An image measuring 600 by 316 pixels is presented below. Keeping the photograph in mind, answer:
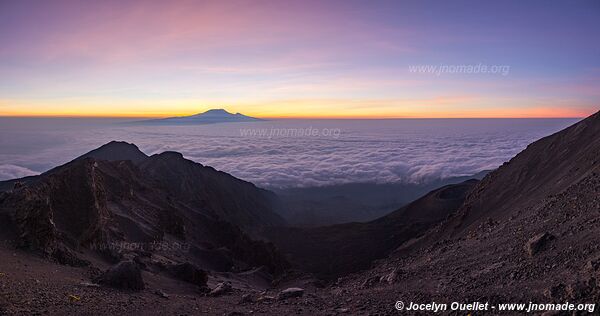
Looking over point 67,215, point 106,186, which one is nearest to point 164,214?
point 106,186

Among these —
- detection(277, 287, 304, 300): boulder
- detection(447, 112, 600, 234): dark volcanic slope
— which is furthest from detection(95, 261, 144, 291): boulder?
detection(447, 112, 600, 234): dark volcanic slope

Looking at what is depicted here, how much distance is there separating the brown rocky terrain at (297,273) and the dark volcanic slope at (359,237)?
419cm

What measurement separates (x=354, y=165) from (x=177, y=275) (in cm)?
15605

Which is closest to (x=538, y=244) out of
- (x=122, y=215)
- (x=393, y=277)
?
(x=393, y=277)

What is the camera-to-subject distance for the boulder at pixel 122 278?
46.6 ft

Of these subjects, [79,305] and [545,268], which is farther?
[79,305]

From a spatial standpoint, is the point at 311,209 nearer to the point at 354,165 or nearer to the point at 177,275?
the point at 354,165

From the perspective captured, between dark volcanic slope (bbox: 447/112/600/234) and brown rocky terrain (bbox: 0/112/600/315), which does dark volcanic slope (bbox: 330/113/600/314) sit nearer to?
brown rocky terrain (bbox: 0/112/600/315)

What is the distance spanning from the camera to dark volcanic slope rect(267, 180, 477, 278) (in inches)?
1877

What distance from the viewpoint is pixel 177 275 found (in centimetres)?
2373

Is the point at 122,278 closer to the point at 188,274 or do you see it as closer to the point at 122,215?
the point at 188,274

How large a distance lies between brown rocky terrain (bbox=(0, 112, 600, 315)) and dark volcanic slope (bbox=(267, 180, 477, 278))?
13.7 ft

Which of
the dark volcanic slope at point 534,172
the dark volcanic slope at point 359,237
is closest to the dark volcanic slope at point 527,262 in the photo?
the dark volcanic slope at point 534,172

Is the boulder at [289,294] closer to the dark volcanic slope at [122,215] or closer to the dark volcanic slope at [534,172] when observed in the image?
the dark volcanic slope at [122,215]
